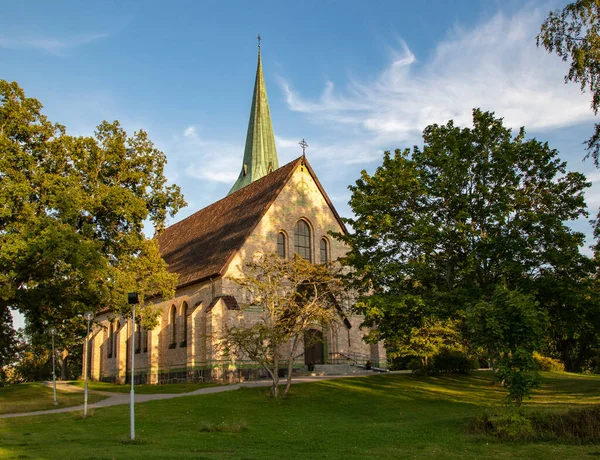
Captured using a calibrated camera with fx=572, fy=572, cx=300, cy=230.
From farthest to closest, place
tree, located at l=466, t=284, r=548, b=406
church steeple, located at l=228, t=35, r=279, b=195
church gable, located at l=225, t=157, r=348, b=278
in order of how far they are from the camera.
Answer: church steeple, located at l=228, t=35, r=279, b=195 < church gable, located at l=225, t=157, r=348, b=278 < tree, located at l=466, t=284, r=548, b=406

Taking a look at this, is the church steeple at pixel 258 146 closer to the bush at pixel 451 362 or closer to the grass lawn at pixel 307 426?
the bush at pixel 451 362

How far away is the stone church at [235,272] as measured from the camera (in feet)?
105

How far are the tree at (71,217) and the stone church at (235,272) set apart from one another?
4565 millimetres

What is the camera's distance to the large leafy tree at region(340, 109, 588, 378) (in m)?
22.4

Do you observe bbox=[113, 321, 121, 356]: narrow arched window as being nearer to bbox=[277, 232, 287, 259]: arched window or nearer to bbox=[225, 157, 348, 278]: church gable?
bbox=[225, 157, 348, 278]: church gable

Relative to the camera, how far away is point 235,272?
32625 millimetres

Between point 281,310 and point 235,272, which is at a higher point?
point 235,272

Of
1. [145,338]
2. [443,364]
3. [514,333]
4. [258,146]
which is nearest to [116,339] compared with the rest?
[145,338]

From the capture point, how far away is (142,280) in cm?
2838

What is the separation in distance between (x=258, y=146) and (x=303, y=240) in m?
19.7

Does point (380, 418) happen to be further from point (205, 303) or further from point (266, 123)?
point (266, 123)

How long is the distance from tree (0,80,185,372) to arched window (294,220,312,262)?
27.4 feet

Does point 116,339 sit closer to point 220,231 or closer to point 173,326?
point 173,326

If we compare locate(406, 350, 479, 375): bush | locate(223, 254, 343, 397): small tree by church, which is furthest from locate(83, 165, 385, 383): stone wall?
locate(223, 254, 343, 397): small tree by church
